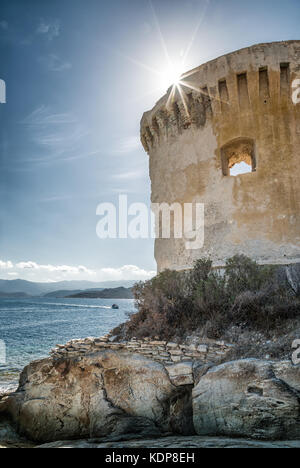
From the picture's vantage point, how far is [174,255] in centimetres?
879

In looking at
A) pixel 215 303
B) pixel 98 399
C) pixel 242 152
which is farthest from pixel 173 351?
pixel 242 152

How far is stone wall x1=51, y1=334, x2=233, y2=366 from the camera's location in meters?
5.07

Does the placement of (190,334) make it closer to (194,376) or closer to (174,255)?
(194,376)

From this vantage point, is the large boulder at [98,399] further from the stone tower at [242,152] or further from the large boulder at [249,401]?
the stone tower at [242,152]

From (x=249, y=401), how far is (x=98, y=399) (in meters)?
2.77

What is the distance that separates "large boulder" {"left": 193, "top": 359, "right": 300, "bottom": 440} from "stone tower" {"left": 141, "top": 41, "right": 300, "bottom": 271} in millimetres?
3335

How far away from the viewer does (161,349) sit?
5477 mm

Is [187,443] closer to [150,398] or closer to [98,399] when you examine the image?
[150,398]

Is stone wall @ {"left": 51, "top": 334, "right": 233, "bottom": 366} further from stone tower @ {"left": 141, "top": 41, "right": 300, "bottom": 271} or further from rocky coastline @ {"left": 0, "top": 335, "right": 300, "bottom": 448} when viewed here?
stone tower @ {"left": 141, "top": 41, "right": 300, "bottom": 271}

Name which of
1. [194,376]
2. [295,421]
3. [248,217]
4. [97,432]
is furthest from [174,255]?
[295,421]

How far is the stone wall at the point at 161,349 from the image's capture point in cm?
507

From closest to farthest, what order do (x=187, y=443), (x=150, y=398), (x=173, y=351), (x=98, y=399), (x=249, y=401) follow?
1. (x=187, y=443)
2. (x=249, y=401)
3. (x=150, y=398)
4. (x=173, y=351)
5. (x=98, y=399)

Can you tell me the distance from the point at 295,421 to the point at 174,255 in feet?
17.7

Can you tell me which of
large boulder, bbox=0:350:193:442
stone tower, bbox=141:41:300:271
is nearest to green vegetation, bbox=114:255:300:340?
stone tower, bbox=141:41:300:271
